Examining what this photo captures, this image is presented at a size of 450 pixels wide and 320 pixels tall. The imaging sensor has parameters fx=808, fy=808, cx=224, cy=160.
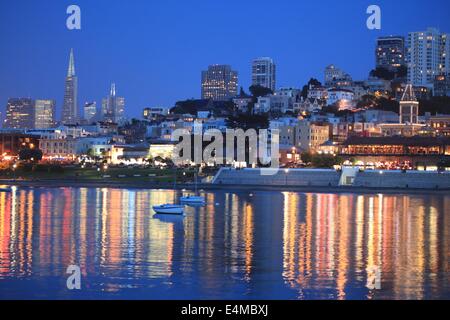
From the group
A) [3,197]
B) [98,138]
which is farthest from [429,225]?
[98,138]

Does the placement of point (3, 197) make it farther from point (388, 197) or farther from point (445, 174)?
point (445, 174)

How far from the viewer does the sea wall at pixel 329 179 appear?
181 ft

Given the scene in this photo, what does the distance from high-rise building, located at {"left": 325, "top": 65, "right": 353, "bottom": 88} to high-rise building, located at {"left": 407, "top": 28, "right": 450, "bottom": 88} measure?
911 cm

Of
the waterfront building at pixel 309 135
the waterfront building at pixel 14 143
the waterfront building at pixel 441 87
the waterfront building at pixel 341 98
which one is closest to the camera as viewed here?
the waterfront building at pixel 309 135

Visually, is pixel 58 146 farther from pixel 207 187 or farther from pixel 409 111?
pixel 207 187

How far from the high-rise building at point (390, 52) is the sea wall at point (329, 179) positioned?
255 ft

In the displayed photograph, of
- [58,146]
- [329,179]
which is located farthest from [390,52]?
[329,179]

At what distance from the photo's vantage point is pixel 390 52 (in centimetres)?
13612

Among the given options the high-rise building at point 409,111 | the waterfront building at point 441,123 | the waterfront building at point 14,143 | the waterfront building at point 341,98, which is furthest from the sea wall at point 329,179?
the waterfront building at point 341,98

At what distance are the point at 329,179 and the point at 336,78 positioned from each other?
232 feet

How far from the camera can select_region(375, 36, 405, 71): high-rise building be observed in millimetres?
133500

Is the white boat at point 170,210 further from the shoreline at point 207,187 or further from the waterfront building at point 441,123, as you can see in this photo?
the waterfront building at point 441,123

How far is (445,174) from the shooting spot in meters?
55.4

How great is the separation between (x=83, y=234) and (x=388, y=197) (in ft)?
88.7
